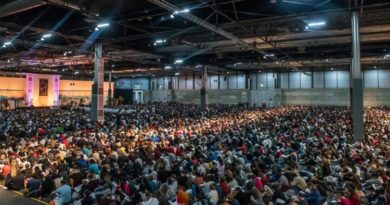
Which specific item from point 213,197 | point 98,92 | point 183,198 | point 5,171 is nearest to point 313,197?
point 213,197

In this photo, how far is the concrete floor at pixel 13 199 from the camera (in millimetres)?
9516

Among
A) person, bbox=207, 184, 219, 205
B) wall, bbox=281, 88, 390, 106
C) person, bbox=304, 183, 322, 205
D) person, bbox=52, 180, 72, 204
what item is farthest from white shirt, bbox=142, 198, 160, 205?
wall, bbox=281, 88, 390, 106

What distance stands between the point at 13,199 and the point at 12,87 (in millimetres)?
40964

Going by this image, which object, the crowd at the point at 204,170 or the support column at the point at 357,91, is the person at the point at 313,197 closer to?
the crowd at the point at 204,170

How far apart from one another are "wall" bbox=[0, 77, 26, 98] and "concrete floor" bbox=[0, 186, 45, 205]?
39.0 meters

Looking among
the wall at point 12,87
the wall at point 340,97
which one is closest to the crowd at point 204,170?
the wall at point 340,97

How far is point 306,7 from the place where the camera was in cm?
1523

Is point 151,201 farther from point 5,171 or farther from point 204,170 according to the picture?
point 5,171

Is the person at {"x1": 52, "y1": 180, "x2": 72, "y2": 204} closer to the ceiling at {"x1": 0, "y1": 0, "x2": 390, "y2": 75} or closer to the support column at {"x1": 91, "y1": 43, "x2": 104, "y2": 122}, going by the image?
the ceiling at {"x1": 0, "y1": 0, "x2": 390, "y2": 75}

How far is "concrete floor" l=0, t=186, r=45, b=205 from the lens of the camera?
31.2ft

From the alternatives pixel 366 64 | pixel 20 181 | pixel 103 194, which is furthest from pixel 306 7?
pixel 366 64

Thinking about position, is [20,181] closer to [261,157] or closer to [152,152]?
[152,152]

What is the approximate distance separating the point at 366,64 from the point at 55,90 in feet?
151

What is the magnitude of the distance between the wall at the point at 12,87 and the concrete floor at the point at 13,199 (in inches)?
1536
